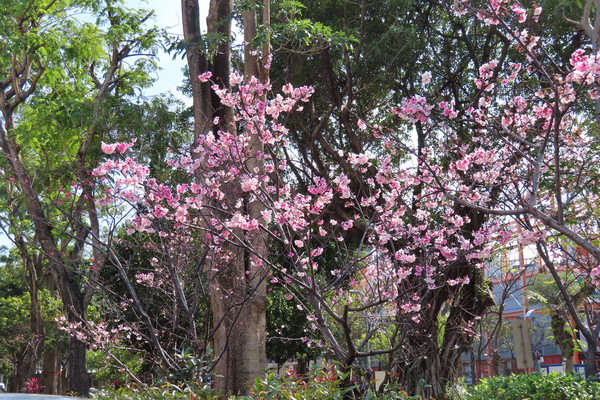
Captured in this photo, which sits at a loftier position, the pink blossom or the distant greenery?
the pink blossom

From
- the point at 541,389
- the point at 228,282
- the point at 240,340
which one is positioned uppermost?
the point at 228,282

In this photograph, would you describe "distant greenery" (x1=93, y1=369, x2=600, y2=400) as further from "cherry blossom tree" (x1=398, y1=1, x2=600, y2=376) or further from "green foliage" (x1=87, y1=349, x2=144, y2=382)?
"green foliage" (x1=87, y1=349, x2=144, y2=382)

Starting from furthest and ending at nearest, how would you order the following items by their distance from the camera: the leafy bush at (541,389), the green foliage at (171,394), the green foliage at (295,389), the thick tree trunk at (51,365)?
the thick tree trunk at (51,365) < the leafy bush at (541,389) < the green foliage at (171,394) < the green foliage at (295,389)

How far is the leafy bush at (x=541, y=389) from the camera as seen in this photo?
716 cm

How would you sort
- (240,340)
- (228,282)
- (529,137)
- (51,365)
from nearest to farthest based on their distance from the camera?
(240,340) → (228,282) → (529,137) → (51,365)

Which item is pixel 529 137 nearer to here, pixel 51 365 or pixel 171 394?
pixel 171 394

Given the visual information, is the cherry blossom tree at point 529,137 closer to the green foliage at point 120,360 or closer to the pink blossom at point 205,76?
the pink blossom at point 205,76

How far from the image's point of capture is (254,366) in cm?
729

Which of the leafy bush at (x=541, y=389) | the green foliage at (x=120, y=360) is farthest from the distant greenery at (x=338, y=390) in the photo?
the green foliage at (x=120, y=360)

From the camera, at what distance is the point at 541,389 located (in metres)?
7.66

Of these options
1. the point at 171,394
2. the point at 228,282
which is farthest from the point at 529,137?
the point at 171,394

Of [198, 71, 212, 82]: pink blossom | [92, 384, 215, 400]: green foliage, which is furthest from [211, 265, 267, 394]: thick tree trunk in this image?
[198, 71, 212, 82]: pink blossom

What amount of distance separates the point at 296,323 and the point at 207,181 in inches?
423

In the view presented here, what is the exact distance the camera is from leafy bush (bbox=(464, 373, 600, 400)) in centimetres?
716
